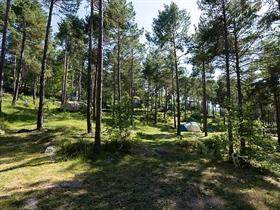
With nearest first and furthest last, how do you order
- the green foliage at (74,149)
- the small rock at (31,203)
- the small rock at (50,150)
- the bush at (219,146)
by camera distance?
the small rock at (31,203) < the green foliage at (74,149) < the small rock at (50,150) < the bush at (219,146)

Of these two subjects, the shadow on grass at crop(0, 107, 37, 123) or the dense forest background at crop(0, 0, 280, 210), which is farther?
the shadow on grass at crop(0, 107, 37, 123)

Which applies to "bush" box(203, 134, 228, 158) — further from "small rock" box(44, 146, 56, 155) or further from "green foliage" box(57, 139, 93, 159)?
"small rock" box(44, 146, 56, 155)

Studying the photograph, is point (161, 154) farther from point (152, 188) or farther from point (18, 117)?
point (18, 117)

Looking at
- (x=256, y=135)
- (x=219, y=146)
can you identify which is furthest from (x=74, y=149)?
(x=256, y=135)

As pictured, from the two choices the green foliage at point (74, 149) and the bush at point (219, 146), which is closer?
the green foliage at point (74, 149)

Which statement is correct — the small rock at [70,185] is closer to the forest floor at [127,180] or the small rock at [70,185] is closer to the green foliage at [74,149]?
the forest floor at [127,180]

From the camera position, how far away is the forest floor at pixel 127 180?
8062 millimetres

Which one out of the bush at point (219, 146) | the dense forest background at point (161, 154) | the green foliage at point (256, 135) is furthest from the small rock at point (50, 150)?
the green foliage at point (256, 135)

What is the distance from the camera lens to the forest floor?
806 cm

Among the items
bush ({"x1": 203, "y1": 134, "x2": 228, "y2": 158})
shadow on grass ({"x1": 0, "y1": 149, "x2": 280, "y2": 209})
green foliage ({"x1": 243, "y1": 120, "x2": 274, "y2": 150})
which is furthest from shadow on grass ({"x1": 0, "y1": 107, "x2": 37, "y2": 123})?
green foliage ({"x1": 243, "y1": 120, "x2": 274, "y2": 150})

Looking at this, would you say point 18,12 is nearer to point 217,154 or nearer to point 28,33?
point 28,33

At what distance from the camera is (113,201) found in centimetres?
812

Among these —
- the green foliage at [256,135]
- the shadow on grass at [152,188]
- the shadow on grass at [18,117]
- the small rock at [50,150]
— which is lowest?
the shadow on grass at [152,188]

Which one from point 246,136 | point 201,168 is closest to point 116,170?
point 201,168
